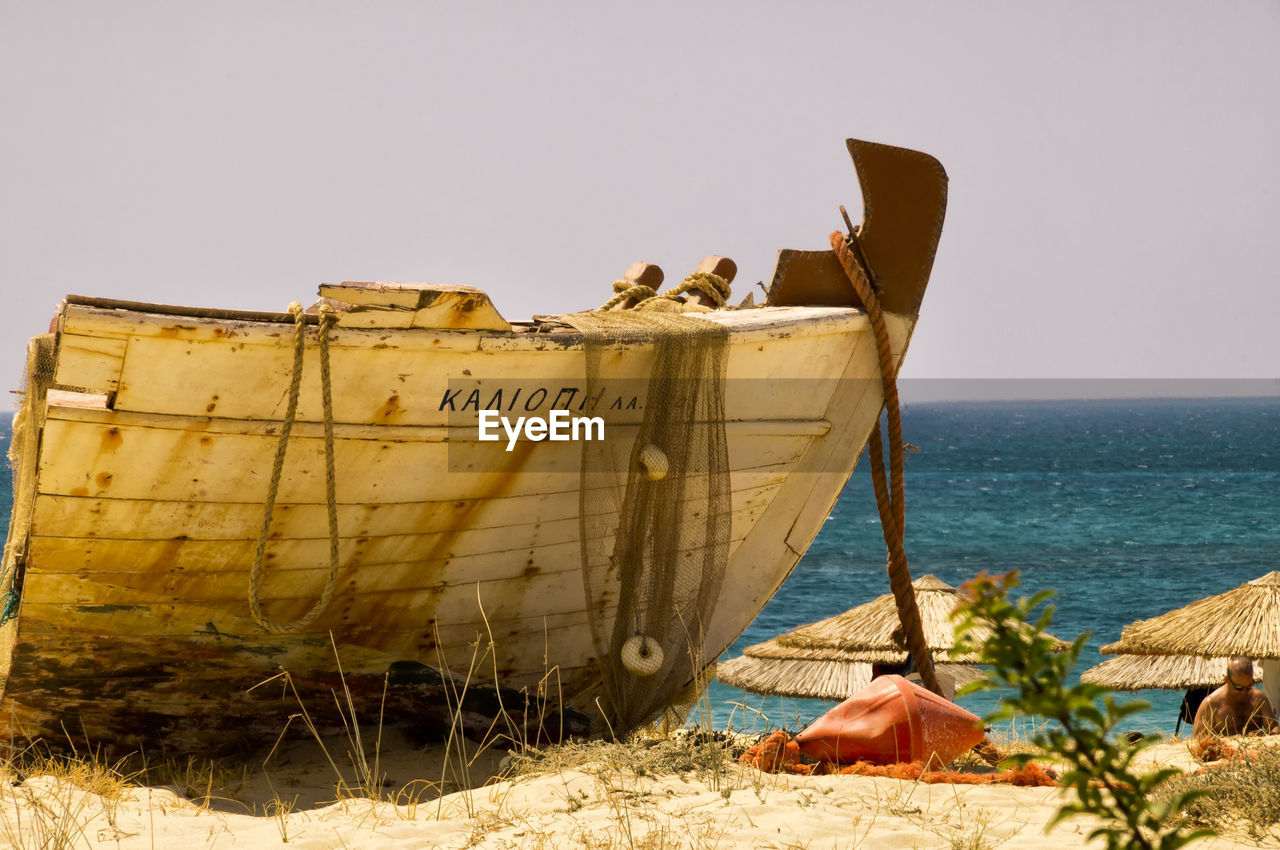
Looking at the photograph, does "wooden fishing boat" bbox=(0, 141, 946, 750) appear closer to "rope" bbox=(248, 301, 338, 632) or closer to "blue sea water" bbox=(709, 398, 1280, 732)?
"rope" bbox=(248, 301, 338, 632)

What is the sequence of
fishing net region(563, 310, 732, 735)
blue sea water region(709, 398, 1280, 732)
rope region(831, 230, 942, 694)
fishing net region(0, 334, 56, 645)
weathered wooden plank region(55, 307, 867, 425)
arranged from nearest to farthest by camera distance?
weathered wooden plank region(55, 307, 867, 425) → fishing net region(0, 334, 56, 645) → fishing net region(563, 310, 732, 735) → rope region(831, 230, 942, 694) → blue sea water region(709, 398, 1280, 732)

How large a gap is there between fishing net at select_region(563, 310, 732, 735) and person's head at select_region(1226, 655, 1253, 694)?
11.9ft

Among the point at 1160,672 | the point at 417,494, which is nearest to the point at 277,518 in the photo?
the point at 417,494

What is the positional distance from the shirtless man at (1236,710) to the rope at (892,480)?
2041mm

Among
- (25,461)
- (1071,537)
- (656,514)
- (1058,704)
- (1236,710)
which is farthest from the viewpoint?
(1071,537)

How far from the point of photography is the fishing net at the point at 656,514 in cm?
510

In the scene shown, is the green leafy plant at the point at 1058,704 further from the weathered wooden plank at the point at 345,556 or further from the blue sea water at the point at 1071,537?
the weathered wooden plank at the point at 345,556

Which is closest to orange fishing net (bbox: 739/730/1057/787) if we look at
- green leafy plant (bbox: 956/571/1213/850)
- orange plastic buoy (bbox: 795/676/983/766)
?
orange plastic buoy (bbox: 795/676/983/766)

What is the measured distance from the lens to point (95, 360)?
4109mm

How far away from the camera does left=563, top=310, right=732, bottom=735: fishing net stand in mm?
5098

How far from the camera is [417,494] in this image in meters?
4.86

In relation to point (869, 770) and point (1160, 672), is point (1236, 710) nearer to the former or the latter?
point (1160, 672)

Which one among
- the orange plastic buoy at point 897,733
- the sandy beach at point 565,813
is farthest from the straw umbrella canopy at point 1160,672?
the sandy beach at point 565,813

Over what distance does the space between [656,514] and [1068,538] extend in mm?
34370
